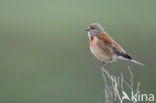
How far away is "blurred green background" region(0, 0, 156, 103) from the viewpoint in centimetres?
1148

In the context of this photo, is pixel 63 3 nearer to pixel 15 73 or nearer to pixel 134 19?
pixel 134 19

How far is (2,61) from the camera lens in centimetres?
1341

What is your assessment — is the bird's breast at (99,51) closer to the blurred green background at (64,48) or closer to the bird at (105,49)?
the bird at (105,49)

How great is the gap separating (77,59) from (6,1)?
842 centimetres

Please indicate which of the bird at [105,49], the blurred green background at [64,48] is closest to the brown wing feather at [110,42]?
the bird at [105,49]

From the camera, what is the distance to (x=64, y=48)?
13914 millimetres

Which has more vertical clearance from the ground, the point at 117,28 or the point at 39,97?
the point at 117,28

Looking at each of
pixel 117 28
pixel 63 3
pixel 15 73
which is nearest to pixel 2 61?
pixel 15 73

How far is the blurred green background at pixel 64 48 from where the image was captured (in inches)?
452

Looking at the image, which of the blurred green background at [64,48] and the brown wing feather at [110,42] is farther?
the blurred green background at [64,48]

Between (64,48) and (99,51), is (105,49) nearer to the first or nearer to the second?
(99,51)

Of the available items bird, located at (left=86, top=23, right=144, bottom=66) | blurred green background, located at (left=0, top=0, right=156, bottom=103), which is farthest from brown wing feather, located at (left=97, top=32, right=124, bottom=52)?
blurred green background, located at (left=0, top=0, right=156, bottom=103)

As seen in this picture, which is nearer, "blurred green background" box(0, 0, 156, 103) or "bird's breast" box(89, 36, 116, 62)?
"bird's breast" box(89, 36, 116, 62)

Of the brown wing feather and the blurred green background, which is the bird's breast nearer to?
the brown wing feather
